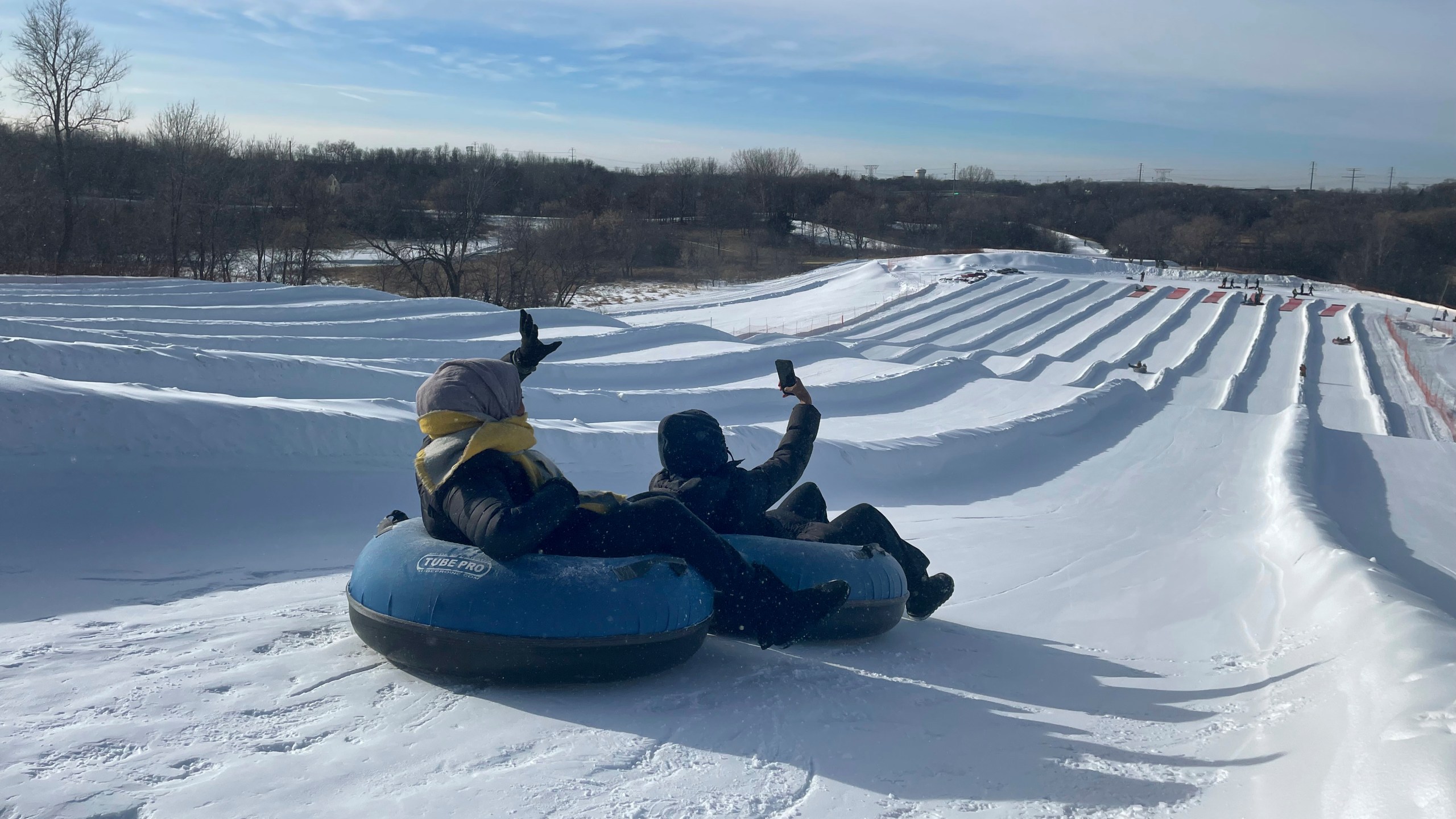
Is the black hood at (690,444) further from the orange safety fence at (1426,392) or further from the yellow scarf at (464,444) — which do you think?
the orange safety fence at (1426,392)

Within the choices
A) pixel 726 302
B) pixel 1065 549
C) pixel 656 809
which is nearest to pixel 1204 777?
pixel 656 809

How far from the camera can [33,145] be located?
36094 millimetres

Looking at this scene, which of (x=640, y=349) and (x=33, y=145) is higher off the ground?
(x=33, y=145)

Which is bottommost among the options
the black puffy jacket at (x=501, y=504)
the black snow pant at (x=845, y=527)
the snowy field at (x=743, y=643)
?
the snowy field at (x=743, y=643)

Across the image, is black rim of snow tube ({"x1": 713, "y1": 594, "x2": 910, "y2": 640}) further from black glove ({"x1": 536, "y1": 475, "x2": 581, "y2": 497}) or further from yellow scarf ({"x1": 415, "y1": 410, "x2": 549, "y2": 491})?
yellow scarf ({"x1": 415, "y1": 410, "x2": 549, "y2": 491})

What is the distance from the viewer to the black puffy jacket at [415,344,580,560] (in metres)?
3.31

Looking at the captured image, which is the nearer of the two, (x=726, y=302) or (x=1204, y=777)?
(x=1204, y=777)

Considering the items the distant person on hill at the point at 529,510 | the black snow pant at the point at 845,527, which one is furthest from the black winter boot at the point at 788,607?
the black snow pant at the point at 845,527

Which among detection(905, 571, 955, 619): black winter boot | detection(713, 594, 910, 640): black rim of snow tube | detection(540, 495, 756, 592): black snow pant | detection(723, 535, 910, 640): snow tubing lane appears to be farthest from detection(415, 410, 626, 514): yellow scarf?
detection(905, 571, 955, 619): black winter boot

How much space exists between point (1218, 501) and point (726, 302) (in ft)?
111

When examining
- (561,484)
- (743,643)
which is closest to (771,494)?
(743,643)

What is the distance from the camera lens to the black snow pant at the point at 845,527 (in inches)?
188

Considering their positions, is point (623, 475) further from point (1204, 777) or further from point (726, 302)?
point (726, 302)

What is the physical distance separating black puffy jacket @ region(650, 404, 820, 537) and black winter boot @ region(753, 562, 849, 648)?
54 centimetres
